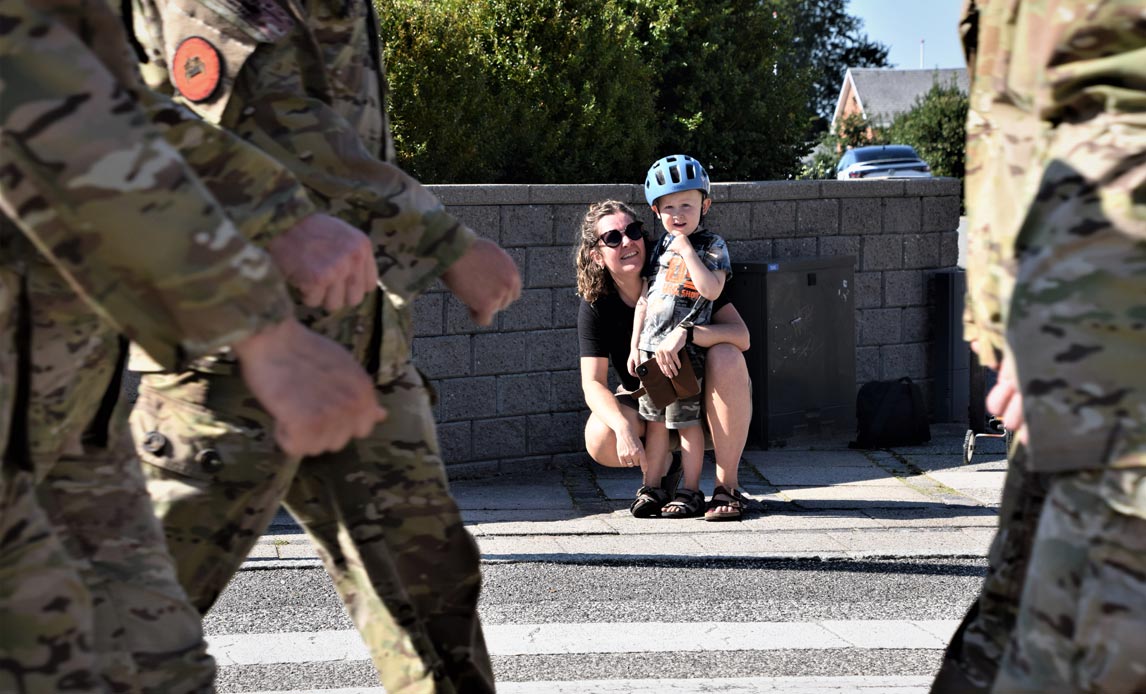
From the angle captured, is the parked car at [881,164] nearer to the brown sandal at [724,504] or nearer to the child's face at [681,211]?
the child's face at [681,211]

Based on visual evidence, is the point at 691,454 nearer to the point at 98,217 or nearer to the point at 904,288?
the point at 904,288

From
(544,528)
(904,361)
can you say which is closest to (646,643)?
(544,528)

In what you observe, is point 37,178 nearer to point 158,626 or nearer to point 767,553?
point 158,626

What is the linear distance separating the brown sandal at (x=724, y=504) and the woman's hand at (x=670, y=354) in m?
0.54

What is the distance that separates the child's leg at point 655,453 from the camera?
6527 mm

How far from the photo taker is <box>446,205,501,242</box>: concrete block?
7434 millimetres

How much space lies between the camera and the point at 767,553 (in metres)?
5.71

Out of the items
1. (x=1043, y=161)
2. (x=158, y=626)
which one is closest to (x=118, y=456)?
(x=158, y=626)

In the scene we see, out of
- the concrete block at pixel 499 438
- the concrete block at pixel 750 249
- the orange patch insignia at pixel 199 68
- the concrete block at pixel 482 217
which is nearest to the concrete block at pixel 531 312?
the concrete block at pixel 482 217

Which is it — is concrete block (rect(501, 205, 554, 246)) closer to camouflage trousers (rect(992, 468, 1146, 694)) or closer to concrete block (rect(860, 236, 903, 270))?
concrete block (rect(860, 236, 903, 270))

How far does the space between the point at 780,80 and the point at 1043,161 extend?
48.7 ft

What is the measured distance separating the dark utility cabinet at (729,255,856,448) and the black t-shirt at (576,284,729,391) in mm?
1396

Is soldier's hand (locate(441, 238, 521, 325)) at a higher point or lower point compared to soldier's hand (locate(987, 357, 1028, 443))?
higher

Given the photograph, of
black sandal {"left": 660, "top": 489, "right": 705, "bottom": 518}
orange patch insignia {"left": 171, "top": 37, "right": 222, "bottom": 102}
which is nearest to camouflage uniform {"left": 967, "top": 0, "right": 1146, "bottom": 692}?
orange patch insignia {"left": 171, "top": 37, "right": 222, "bottom": 102}
